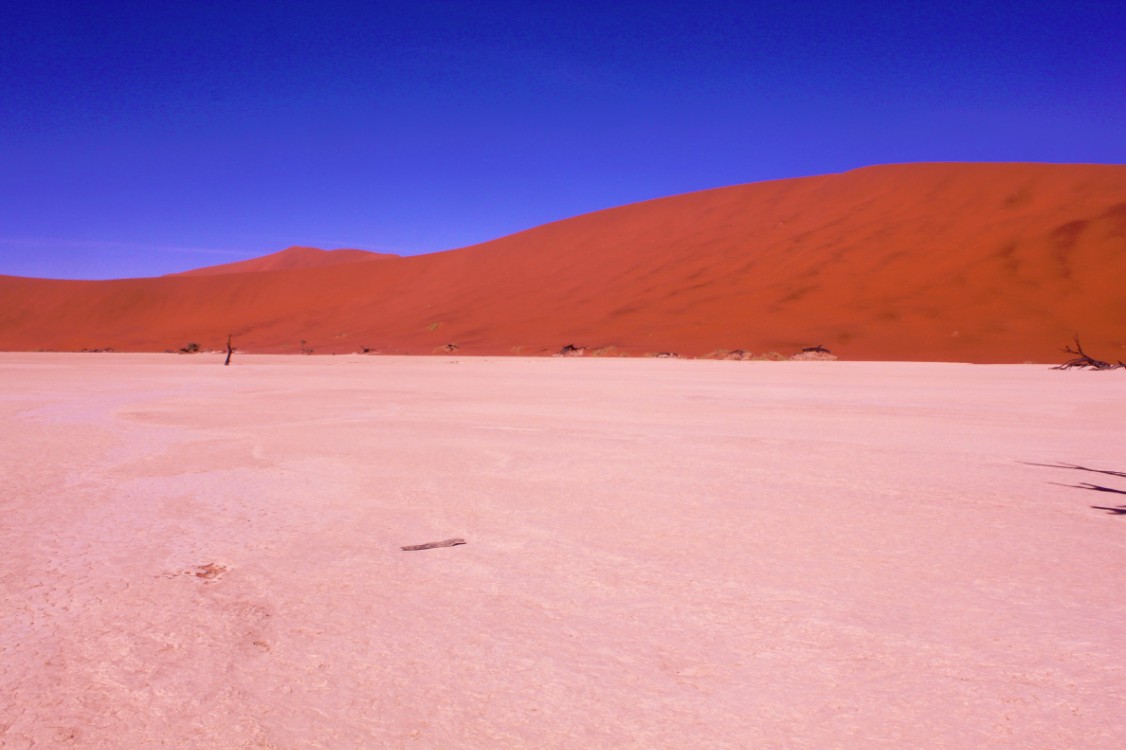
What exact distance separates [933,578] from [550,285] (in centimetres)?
4738

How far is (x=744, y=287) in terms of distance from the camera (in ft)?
127

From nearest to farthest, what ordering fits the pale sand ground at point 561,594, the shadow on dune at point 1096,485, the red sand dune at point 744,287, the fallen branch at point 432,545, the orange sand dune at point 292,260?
the pale sand ground at point 561,594 → the fallen branch at point 432,545 → the shadow on dune at point 1096,485 → the red sand dune at point 744,287 → the orange sand dune at point 292,260

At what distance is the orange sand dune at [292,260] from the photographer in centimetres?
11874

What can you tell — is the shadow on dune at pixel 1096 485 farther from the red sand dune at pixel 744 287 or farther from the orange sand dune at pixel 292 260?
the orange sand dune at pixel 292 260

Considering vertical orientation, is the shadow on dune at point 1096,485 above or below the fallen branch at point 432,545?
above

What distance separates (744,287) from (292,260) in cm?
10047

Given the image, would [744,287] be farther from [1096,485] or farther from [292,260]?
[292,260]

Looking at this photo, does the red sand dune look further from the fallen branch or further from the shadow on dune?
the fallen branch

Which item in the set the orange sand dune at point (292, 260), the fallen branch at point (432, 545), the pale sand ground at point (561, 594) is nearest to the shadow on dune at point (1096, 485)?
the pale sand ground at point (561, 594)

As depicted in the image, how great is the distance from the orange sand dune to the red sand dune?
46.6 meters

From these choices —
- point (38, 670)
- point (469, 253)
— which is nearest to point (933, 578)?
point (38, 670)

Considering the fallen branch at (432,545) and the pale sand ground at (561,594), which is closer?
the pale sand ground at (561,594)

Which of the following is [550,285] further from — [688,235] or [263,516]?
[263,516]

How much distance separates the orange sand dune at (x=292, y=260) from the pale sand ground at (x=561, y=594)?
111 metres
